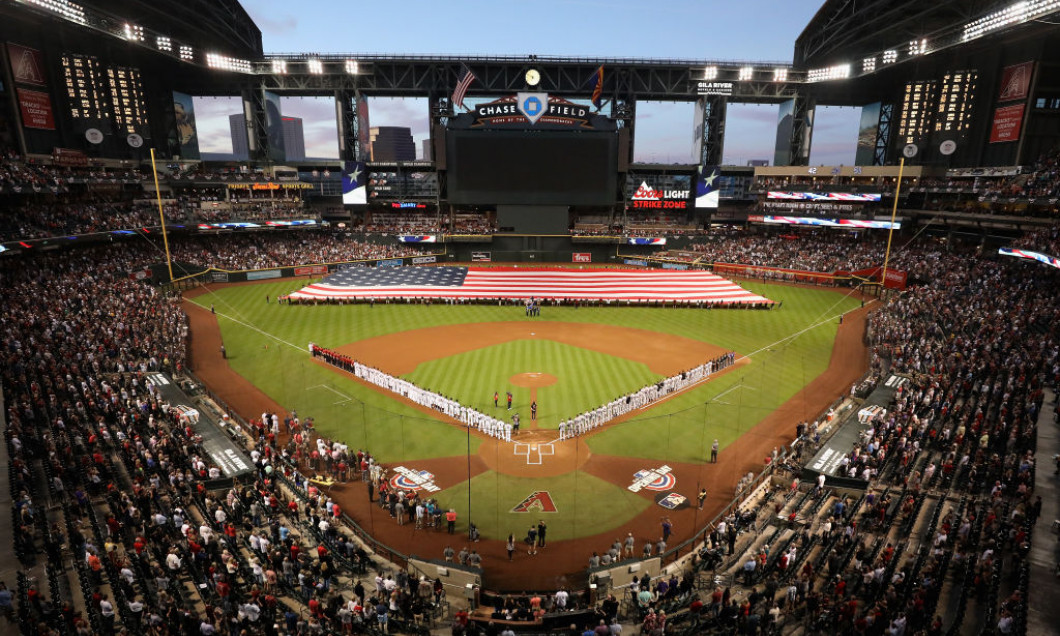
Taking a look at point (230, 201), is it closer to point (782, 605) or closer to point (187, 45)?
point (187, 45)

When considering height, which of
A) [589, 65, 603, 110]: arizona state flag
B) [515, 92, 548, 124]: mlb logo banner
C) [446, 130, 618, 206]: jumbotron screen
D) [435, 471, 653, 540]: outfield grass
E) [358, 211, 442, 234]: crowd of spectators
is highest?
[589, 65, 603, 110]: arizona state flag

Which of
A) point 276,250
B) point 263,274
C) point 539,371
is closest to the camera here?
point 539,371

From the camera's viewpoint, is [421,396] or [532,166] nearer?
[421,396]

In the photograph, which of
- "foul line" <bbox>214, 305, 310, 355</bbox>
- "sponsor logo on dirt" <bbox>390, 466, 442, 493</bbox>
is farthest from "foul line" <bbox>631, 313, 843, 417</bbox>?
"foul line" <bbox>214, 305, 310, 355</bbox>

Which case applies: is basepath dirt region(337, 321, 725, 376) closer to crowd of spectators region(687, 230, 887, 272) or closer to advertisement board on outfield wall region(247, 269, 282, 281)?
advertisement board on outfield wall region(247, 269, 282, 281)

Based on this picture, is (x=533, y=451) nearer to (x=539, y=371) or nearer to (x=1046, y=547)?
(x=539, y=371)

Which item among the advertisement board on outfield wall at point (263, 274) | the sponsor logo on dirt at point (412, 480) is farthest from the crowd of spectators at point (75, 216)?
the sponsor logo on dirt at point (412, 480)

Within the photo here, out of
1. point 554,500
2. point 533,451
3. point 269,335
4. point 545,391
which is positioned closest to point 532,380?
point 545,391
